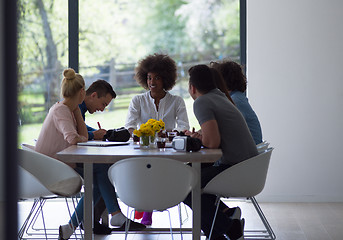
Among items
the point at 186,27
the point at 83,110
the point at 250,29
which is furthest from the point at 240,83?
the point at 186,27

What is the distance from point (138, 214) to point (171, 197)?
184 centimetres

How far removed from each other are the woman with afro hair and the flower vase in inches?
49.1

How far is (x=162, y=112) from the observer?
4.51 m

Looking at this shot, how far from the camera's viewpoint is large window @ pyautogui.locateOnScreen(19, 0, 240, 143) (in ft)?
18.5

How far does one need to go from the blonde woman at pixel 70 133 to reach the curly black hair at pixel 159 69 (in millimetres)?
1164

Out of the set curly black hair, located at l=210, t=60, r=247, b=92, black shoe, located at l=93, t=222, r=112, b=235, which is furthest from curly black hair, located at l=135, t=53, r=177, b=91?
black shoe, located at l=93, t=222, r=112, b=235

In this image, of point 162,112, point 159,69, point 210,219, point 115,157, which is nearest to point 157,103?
point 162,112

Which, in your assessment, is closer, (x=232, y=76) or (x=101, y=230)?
(x=232, y=76)

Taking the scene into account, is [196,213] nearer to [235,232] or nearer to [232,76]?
[235,232]

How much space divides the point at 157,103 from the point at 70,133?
137 centimetres

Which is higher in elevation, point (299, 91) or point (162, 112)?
point (299, 91)

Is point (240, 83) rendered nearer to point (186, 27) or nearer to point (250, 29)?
point (250, 29)

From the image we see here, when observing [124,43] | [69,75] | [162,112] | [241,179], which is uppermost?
[124,43]

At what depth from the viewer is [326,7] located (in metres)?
5.37
